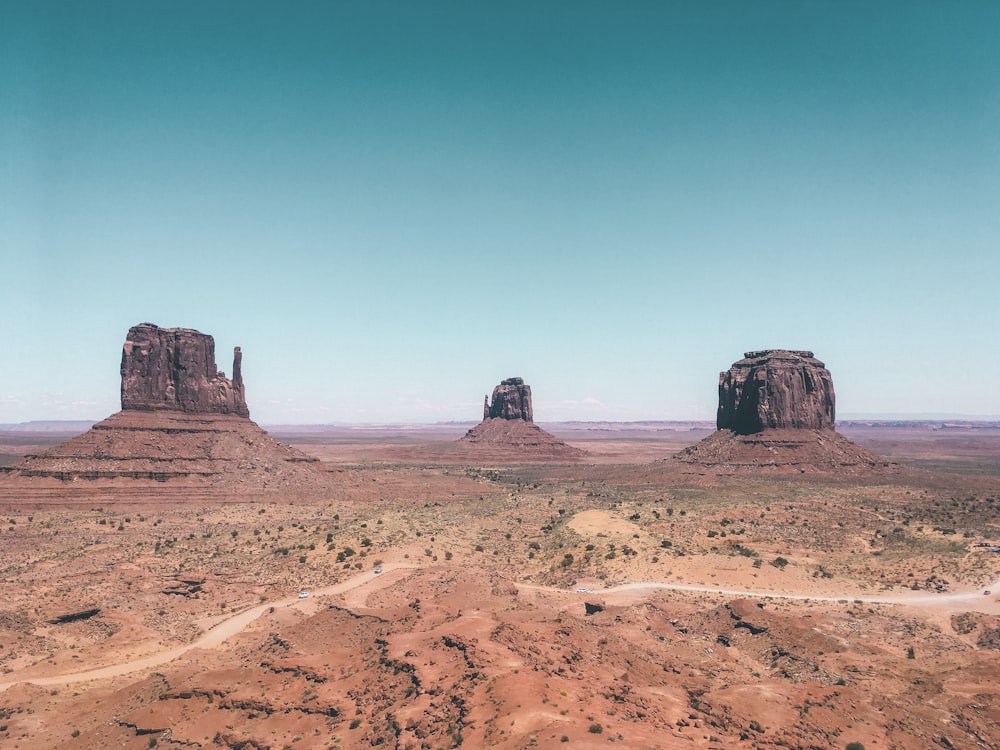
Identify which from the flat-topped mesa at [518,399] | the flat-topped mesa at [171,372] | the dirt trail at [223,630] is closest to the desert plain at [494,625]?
the dirt trail at [223,630]

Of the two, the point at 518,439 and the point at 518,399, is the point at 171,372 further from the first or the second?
the point at 518,399

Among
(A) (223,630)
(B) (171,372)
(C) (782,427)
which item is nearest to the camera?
(A) (223,630)

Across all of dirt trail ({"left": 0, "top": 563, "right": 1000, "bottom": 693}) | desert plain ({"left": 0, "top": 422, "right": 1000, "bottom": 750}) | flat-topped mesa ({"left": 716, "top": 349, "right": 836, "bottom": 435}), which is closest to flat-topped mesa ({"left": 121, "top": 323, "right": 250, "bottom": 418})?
desert plain ({"left": 0, "top": 422, "right": 1000, "bottom": 750})

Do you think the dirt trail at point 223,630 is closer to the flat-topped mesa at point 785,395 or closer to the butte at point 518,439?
the flat-topped mesa at point 785,395

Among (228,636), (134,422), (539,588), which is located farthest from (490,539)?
(134,422)

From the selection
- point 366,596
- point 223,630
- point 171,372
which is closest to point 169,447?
point 171,372

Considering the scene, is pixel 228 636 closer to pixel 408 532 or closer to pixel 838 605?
pixel 408 532
